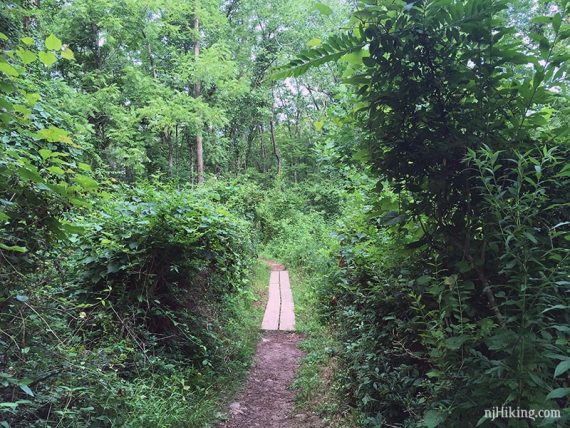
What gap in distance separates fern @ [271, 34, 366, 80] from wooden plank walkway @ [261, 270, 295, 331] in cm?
529

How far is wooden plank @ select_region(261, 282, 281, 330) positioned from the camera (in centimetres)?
685

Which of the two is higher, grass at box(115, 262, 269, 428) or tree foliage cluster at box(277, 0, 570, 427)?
tree foliage cluster at box(277, 0, 570, 427)

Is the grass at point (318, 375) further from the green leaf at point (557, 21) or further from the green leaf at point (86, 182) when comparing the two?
the green leaf at point (557, 21)

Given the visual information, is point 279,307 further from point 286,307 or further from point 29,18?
point 29,18

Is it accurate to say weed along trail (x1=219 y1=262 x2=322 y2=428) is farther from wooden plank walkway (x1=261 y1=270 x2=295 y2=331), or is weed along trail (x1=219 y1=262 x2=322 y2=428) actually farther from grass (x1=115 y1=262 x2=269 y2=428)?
grass (x1=115 y1=262 x2=269 y2=428)

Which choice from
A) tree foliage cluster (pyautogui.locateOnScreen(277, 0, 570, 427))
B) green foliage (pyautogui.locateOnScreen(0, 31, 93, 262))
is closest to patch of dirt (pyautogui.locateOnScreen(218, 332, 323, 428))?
tree foliage cluster (pyautogui.locateOnScreen(277, 0, 570, 427))

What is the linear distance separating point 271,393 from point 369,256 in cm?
210

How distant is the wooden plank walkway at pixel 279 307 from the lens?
688cm

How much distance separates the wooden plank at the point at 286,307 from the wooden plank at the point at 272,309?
0.30 ft

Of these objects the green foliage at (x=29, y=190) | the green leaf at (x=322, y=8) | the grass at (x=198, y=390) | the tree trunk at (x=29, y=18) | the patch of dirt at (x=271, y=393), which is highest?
the tree trunk at (x=29, y=18)

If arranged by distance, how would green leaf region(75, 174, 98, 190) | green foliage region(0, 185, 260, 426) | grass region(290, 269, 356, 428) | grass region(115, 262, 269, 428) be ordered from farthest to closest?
grass region(290, 269, 356, 428), grass region(115, 262, 269, 428), green foliage region(0, 185, 260, 426), green leaf region(75, 174, 98, 190)

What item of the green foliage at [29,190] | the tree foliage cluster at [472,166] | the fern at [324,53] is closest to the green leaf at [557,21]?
the tree foliage cluster at [472,166]

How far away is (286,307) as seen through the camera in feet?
26.0

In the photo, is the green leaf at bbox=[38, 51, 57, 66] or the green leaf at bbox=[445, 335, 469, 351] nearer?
the green leaf at bbox=[38, 51, 57, 66]
